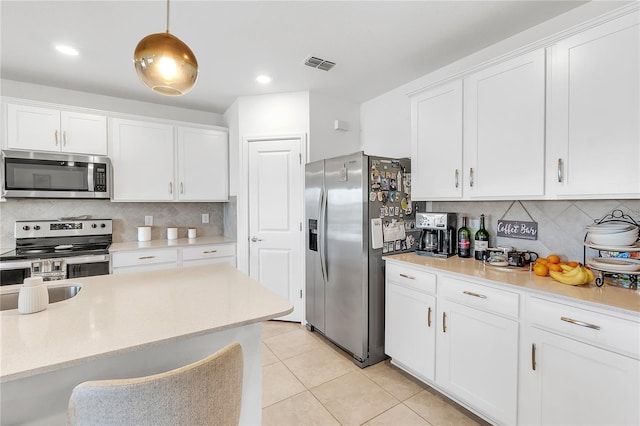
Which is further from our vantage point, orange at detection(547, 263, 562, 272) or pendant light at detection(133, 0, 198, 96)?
orange at detection(547, 263, 562, 272)

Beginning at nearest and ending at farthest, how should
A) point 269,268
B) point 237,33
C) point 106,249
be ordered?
point 237,33 < point 106,249 < point 269,268

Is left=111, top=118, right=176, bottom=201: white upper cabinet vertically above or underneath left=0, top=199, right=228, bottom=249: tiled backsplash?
above

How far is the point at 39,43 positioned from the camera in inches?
89.9

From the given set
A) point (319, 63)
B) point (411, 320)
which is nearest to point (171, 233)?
point (319, 63)

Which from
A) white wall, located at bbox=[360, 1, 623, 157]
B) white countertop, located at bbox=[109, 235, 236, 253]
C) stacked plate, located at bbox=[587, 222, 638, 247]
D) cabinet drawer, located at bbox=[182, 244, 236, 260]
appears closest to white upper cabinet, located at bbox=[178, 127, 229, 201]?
white countertop, located at bbox=[109, 235, 236, 253]

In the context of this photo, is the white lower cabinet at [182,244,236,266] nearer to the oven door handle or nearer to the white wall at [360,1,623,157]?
the oven door handle

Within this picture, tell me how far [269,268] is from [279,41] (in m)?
2.27

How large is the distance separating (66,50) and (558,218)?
12.9 feet

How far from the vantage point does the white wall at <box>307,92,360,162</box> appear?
3.29 metres

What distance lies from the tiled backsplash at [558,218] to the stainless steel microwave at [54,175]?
3.74m

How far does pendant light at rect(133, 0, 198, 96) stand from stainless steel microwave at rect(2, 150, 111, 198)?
2.37m

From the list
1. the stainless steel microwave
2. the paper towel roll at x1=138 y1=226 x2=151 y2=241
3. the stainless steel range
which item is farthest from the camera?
the paper towel roll at x1=138 y1=226 x2=151 y2=241

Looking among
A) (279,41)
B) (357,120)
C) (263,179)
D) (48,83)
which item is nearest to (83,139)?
(48,83)

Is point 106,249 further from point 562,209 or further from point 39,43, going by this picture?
point 562,209
